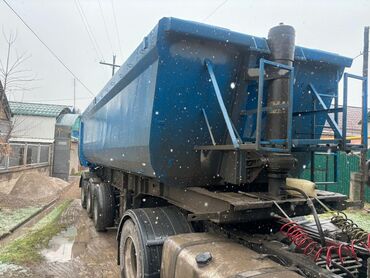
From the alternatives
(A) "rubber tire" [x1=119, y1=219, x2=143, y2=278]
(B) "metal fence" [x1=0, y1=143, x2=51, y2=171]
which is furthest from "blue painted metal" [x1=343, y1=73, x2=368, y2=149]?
(B) "metal fence" [x1=0, y1=143, x2=51, y2=171]

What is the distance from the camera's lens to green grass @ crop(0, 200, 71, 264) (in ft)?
19.0

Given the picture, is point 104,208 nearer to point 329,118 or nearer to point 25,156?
point 329,118

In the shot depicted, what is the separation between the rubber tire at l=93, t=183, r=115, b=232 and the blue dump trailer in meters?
3.88

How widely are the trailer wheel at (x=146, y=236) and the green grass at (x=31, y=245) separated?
234 centimetres

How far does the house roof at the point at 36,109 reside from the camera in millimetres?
29281

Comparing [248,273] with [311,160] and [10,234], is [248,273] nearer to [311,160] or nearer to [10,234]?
[311,160]

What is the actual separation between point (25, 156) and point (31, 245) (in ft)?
40.0

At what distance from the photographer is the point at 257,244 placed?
3.09 m

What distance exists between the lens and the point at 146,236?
3.71 meters

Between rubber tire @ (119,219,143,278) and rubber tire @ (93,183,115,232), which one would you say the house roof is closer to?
rubber tire @ (93,183,115,232)

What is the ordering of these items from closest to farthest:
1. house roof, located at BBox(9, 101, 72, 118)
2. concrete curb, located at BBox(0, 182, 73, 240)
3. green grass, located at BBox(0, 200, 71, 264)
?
green grass, located at BBox(0, 200, 71, 264) → concrete curb, located at BBox(0, 182, 73, 240) → house roof, located at BBox(9, 101, 72, 118)

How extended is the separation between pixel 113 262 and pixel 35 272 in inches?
48.0

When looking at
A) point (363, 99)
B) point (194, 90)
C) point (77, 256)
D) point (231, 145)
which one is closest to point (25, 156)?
point (77, 256)

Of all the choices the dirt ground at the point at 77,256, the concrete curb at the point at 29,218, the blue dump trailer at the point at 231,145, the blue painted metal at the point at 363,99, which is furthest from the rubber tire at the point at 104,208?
the blue painted metal at the point at 363,99
